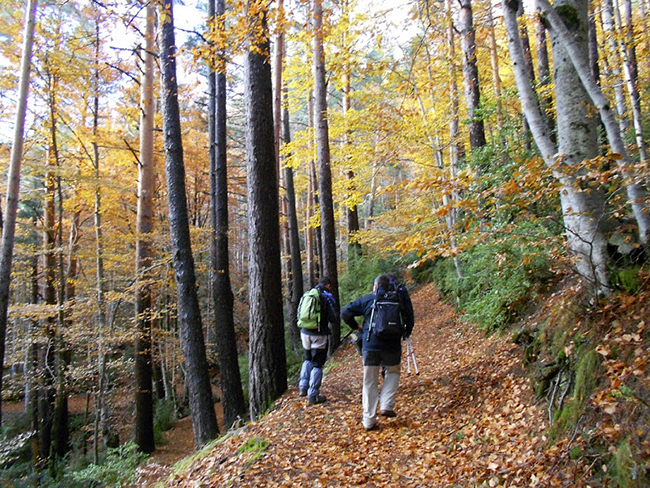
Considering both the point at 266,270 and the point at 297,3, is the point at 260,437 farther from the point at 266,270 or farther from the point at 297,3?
the point at 297,3

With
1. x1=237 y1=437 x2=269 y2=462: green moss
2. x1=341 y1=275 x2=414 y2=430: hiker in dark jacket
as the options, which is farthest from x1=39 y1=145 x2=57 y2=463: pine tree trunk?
x1=341 y1=275 x2=414 y2=430: hiker in dark jacket

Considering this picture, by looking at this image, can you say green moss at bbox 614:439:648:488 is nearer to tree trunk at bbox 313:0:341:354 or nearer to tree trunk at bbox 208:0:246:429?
tree trunk at bbox 208:0:246:429

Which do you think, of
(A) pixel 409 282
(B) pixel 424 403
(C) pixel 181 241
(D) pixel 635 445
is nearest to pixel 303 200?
(A) pixel 409 282

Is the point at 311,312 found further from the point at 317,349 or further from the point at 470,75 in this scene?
the point at 470,75

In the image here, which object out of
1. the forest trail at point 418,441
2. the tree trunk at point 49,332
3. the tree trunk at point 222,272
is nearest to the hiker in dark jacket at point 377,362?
the forest trail at point 418,441

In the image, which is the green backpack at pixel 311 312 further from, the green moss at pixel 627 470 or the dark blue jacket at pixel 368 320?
the green moss at pixel 627 470

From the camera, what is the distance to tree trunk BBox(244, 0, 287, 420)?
6414 millimetres

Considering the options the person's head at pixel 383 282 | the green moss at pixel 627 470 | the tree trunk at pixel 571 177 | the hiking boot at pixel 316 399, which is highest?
the tree trunk at pixel 571 177

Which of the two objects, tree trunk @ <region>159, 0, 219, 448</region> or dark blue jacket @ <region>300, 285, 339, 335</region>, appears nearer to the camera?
dark blue jacket @ <region>300, 285, 339, 335</region>

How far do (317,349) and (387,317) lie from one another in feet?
4.81

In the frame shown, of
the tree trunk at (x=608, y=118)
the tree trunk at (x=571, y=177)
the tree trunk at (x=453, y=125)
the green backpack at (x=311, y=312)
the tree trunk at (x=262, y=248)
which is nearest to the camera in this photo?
the tree trunk at (x=608, y=118)

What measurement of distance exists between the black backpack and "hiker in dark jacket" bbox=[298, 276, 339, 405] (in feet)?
3.37

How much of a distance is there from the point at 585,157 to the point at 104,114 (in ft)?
50.0

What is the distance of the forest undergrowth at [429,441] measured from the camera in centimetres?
321
